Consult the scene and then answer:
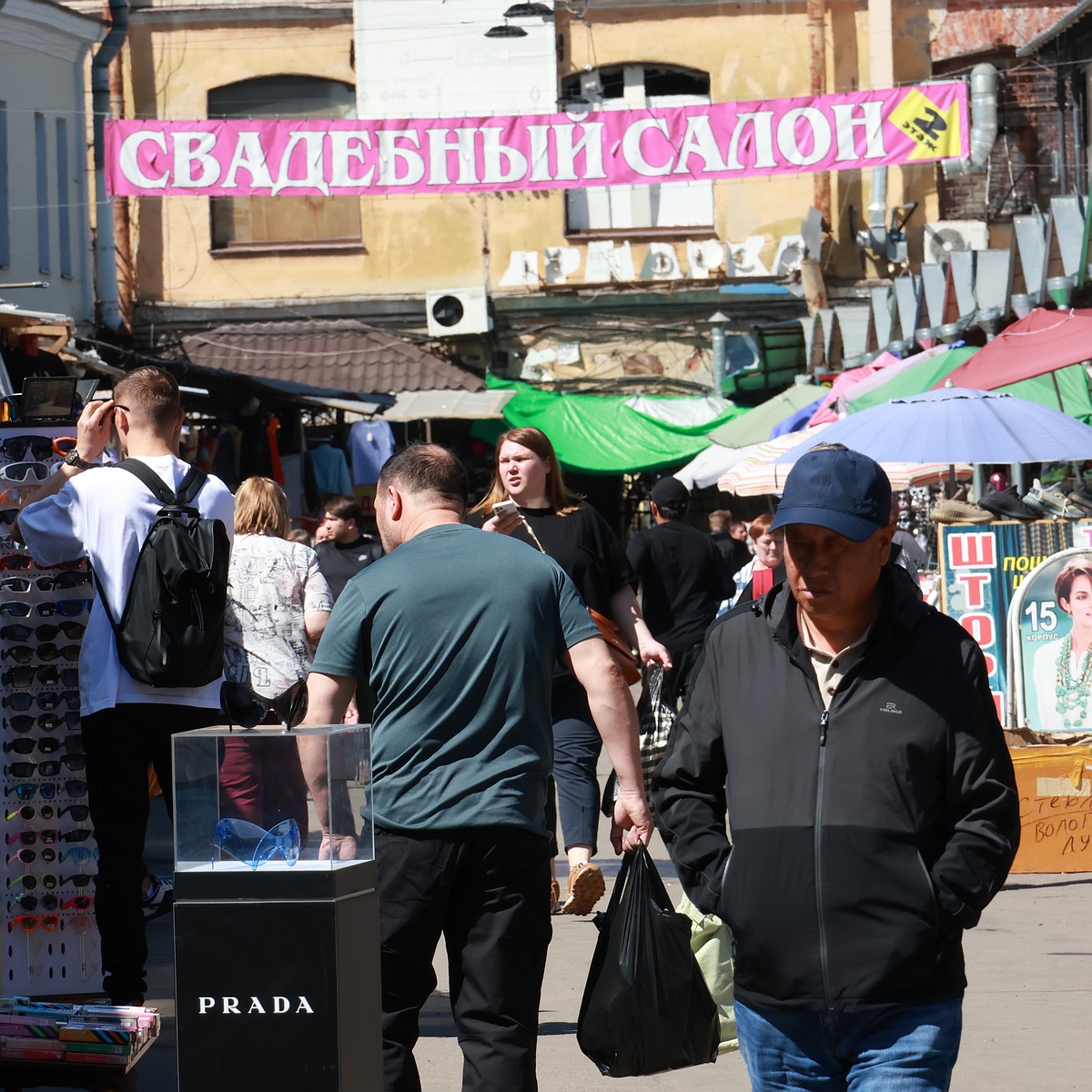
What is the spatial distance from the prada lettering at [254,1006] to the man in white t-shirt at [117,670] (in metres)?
1.73

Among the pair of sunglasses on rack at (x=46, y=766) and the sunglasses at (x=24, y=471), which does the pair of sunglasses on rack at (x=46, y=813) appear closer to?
the pair of sunglasses on rack at (x=46, y=766)

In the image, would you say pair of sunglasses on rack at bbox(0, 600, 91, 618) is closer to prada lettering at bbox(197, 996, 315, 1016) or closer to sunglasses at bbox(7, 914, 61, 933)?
sunglasses at bbox(7, 914, 61, 933)

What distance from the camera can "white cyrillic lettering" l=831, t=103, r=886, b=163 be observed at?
52.6 feet

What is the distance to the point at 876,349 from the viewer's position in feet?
63.5

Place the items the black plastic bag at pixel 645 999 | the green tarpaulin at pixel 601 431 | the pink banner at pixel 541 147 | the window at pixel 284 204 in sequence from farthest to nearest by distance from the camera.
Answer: the window at pixel 284 204 → the green tarpaulin at pixel 601 431 → the pink banner at pixel 541 147 → the black plastic bag at pixel 645 999

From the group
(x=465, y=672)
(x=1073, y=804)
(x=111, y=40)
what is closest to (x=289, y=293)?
(x=111, y=40)

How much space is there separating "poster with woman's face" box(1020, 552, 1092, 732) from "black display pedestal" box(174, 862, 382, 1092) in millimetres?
6108

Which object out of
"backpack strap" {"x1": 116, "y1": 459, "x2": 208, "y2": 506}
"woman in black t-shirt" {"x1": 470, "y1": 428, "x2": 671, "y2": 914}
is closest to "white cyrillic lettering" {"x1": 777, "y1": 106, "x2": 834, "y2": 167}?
"woman in black t-shirt" {"x1": 470, "y1": 428, "x2": 671, "y2": 914}

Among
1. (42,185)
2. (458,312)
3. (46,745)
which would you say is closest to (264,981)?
(46,745)

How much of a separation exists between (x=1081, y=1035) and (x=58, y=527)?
3703mm

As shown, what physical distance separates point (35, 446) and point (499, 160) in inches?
430

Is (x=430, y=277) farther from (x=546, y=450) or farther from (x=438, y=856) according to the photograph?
(x=438, y=856)

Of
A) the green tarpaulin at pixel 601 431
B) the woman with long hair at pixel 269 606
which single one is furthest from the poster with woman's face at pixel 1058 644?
the green tarpaulin at pixel 601 431

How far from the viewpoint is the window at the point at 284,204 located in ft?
80.1
